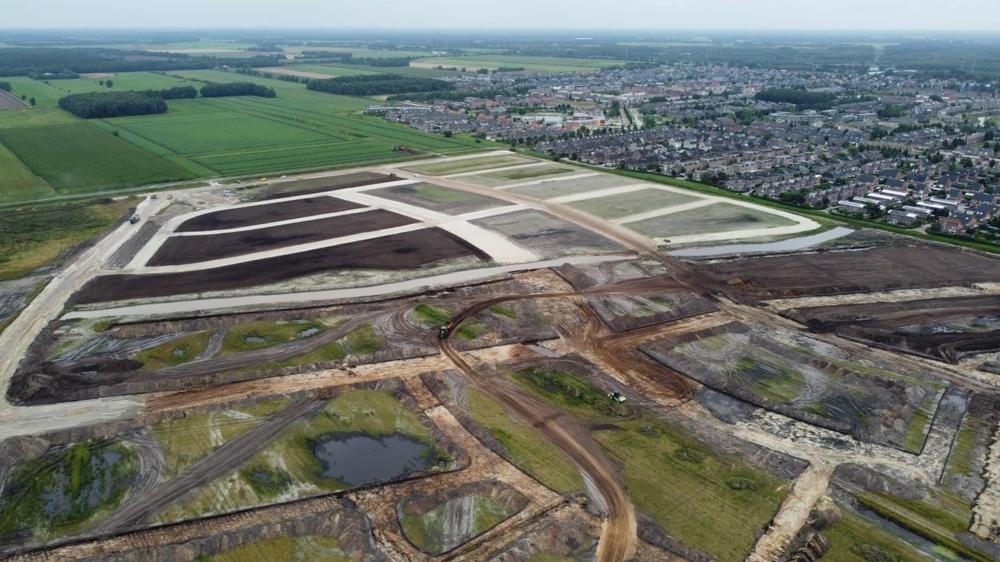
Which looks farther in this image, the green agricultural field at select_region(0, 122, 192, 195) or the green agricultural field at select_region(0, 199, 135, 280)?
the green agricultural field at select_region(0, 122, 192, 195)

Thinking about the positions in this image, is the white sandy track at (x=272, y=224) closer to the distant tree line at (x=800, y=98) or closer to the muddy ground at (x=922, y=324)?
the muddy ground at (x=922, y=324)

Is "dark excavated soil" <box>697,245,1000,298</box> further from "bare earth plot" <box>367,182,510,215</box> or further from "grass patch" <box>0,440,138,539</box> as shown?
"grass patch" <box>0,440,138,539</box>

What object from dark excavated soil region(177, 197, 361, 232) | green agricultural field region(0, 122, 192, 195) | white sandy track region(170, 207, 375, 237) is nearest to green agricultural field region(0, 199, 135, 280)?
dark excavated soil region(177, 197, 361, 232)

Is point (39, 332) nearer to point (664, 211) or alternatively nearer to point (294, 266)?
point (294, 266)

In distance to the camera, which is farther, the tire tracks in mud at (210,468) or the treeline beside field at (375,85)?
the treeline beside field at (375,85)

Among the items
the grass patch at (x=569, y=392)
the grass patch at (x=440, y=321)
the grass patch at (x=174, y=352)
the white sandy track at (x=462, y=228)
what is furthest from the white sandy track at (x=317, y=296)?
the grass patch at (x=569, y=392)
